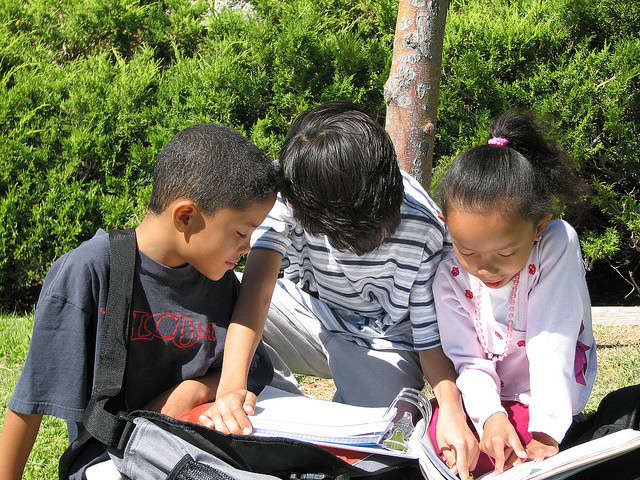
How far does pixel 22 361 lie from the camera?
3.68 meters

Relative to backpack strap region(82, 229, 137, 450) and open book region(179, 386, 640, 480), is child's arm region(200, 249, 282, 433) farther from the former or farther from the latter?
backpack strap region(82, 229, 137, 450)

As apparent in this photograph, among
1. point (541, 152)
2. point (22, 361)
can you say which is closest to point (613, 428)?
point (541, 152)

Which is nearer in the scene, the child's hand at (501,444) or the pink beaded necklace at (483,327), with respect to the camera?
the child's hand at (501,444)

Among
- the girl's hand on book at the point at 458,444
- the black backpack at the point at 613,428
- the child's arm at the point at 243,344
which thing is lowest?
the girl's hand on book at the point at 458,444

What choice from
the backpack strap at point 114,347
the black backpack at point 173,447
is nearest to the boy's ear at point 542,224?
the black backpack at point 173,447

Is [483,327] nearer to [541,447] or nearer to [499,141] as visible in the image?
[541,447]

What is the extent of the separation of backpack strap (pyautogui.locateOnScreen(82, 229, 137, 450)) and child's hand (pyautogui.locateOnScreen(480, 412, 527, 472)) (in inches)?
40.9

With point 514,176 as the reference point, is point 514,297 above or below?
below

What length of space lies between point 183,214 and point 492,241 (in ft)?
3.16

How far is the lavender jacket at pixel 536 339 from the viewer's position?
6.86 feet

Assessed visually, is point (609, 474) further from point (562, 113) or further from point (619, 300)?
point (619, 300)

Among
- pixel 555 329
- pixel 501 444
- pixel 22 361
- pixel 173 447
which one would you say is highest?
pixel 555 329

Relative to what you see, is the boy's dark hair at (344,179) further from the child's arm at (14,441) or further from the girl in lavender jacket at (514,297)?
the child's arm at (14,441)

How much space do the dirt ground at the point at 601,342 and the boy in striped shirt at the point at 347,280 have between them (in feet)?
1.41
